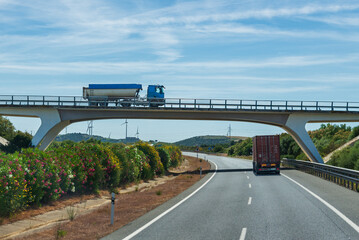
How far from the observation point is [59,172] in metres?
17.3

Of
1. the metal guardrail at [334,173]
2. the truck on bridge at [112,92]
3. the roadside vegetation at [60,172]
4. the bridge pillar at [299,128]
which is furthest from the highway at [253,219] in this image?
the truck on bridge at [112,92]

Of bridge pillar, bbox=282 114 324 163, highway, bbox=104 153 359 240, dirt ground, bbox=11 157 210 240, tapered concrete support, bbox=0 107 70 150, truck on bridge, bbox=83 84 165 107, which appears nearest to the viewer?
highway, bbox=104 153 359 240

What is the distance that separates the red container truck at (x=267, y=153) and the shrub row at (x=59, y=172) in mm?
10759

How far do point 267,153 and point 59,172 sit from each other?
21454 mm

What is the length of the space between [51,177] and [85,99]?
117ft

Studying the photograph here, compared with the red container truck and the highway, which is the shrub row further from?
the red container truck

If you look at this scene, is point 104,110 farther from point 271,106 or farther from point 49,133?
point 271,106

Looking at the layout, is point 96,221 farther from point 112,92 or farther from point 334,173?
point 112,92

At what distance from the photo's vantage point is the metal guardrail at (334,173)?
22.3m

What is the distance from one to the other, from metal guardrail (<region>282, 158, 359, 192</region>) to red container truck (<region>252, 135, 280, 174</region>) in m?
3.42

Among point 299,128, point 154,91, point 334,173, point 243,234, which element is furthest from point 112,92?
point 243,234

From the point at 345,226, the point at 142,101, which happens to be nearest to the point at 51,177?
the point at 345,226

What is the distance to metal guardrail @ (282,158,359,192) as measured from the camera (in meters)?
22.3

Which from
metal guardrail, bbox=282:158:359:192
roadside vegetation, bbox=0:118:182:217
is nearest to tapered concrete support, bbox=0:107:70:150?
roadside vegetation, bbox=0:118:182:217
